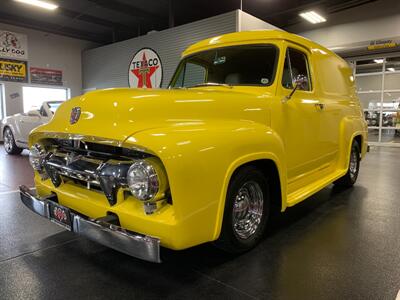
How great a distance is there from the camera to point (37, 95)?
45.4ft

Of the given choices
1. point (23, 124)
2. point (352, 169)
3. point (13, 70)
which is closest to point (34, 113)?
point (23, 124)

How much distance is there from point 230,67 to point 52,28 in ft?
42.4

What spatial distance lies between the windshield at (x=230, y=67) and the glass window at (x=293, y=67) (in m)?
0.15

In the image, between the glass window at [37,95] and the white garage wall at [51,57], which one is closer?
the white garage wall at [51,57]

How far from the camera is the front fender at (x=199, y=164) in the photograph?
5.79ft

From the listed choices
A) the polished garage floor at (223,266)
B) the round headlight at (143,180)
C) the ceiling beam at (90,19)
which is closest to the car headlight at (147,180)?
the round headlight at (143,180)

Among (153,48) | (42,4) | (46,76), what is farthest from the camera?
(46,76)

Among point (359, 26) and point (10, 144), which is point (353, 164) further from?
point (359, 26)

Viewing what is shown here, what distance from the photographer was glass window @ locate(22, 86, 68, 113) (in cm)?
1341

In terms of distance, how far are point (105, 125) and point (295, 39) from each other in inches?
83.6

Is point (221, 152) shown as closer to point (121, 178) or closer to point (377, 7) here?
point (121, 178)

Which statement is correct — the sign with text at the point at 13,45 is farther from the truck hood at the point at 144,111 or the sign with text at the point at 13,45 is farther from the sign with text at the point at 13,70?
the truck hood at the point at 144,111

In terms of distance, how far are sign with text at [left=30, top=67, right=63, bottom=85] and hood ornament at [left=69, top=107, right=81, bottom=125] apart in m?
12.9

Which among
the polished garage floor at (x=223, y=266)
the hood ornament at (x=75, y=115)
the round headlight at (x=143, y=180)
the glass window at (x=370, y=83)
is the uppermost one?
the glass window at (x=370, y=83)
